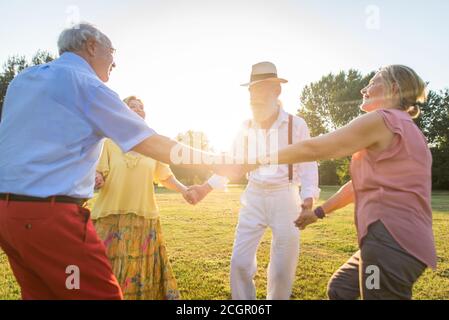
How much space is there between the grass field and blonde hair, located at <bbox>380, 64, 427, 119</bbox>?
3.53 m

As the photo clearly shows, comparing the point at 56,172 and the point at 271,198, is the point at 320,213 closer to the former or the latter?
the point at 271,198

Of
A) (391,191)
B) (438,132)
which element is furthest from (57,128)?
(438,132)

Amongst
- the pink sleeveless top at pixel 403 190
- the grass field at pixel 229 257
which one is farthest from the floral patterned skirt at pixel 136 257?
the pink sleeveless top at pixel 403 190

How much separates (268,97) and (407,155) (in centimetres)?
237

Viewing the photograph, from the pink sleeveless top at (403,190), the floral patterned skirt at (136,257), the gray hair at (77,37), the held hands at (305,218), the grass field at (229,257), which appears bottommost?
the grass field at (229,257)

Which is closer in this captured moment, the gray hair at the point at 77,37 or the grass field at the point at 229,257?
the gray hair at the point at 77,37

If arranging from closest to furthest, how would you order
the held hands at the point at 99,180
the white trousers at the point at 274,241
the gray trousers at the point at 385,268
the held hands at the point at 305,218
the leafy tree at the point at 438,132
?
the gray trousers at the point at 385,268 < the held hands at the point at 305,218 < the white trousers at the point at 274,241 < the held hands at the point at 99,180 < the leafy tree at the point at 438,132

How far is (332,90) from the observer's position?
215ft

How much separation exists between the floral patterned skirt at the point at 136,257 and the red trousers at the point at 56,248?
7.19 ft

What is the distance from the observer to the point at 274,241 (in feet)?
14.8

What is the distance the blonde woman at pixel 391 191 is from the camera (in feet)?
8.62

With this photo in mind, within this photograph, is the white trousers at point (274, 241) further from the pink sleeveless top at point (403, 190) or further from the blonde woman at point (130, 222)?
the pink sleeveless top at point (403, 190)

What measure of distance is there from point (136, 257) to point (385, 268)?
3051 mm
